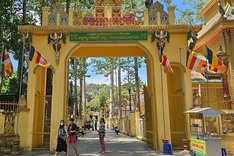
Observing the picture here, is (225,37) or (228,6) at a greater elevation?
(228,6)

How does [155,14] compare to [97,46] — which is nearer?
[155,14]

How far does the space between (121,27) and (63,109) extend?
480 centimetres

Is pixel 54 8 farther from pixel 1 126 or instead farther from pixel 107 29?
pixel 1 126

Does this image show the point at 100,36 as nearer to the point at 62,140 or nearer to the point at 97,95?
the point at 62,140

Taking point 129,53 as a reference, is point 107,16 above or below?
above

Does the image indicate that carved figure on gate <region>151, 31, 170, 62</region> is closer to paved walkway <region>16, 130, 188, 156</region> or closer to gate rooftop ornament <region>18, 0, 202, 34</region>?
gate rooftop ornament <region>18, 0, 202, 34</region>

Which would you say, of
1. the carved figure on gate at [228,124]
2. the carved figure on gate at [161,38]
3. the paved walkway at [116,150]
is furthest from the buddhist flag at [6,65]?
the carved figure on gate at [228,124]

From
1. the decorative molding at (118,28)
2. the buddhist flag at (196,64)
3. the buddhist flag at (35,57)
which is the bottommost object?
the buddhist flag at (196,64)

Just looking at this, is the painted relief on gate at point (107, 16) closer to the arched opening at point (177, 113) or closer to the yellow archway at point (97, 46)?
the yellow archway at point (97, 46)

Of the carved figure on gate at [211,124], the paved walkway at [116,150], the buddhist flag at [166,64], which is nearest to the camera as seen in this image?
the paved walkway at [116,150]

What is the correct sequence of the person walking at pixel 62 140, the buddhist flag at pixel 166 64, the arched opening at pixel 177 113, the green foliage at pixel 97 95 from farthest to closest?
the green foliage at pixel 97 95 < the arched opening at pixel 177 113 < the buddhist flag at pixel 166 64 < the person walking at pixel 62 140

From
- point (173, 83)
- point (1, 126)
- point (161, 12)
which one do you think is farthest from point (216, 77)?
point (1, 126)

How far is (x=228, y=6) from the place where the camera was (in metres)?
15.3

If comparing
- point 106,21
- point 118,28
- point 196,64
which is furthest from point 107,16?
point 196,64
